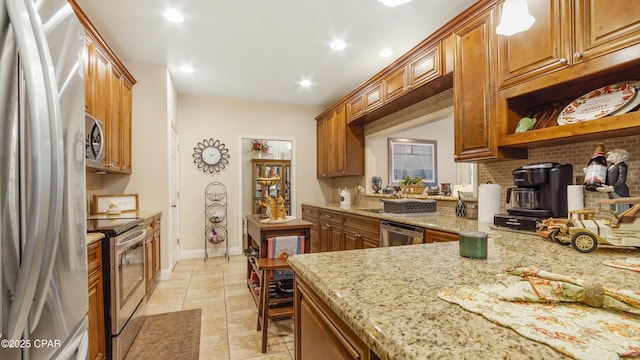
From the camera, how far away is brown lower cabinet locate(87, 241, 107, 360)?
1.68m

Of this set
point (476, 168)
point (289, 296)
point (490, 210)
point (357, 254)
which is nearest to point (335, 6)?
point (476, 168)

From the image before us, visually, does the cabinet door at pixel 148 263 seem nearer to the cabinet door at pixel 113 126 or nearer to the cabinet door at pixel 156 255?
the cabinet door at pixel 156 255

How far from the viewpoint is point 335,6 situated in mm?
2562

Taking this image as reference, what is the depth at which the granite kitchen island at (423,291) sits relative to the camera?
497mm

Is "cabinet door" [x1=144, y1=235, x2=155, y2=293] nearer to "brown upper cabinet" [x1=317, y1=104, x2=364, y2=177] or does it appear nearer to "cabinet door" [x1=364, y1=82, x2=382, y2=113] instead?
"brown upper cabinet" [x1=317, y1=104, x2=364, y2=177]

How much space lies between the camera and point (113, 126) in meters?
3.12

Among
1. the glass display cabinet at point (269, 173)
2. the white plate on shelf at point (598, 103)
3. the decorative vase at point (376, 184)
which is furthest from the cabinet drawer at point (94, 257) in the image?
the glass display cabinet at point (269, 173)

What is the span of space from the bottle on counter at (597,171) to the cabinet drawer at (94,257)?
8.93 ft

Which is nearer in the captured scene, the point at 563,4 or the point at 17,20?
the point at 17,20

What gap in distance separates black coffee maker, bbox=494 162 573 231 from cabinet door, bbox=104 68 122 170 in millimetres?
3488

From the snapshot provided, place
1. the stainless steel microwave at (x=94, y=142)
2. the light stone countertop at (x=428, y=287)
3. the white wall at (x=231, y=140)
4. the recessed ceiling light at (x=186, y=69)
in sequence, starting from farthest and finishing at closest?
the white wall at (x=231, y=140)
the recessed ceiling light at (x=186, y=69)
the stainless steel microwave at (x=94, y=142)
the light stone countertop at (x=428, y=287)

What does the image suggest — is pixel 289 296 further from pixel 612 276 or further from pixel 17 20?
pixel 17 20

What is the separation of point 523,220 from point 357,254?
1.27m

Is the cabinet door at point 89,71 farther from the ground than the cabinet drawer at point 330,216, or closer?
farther from the ground
